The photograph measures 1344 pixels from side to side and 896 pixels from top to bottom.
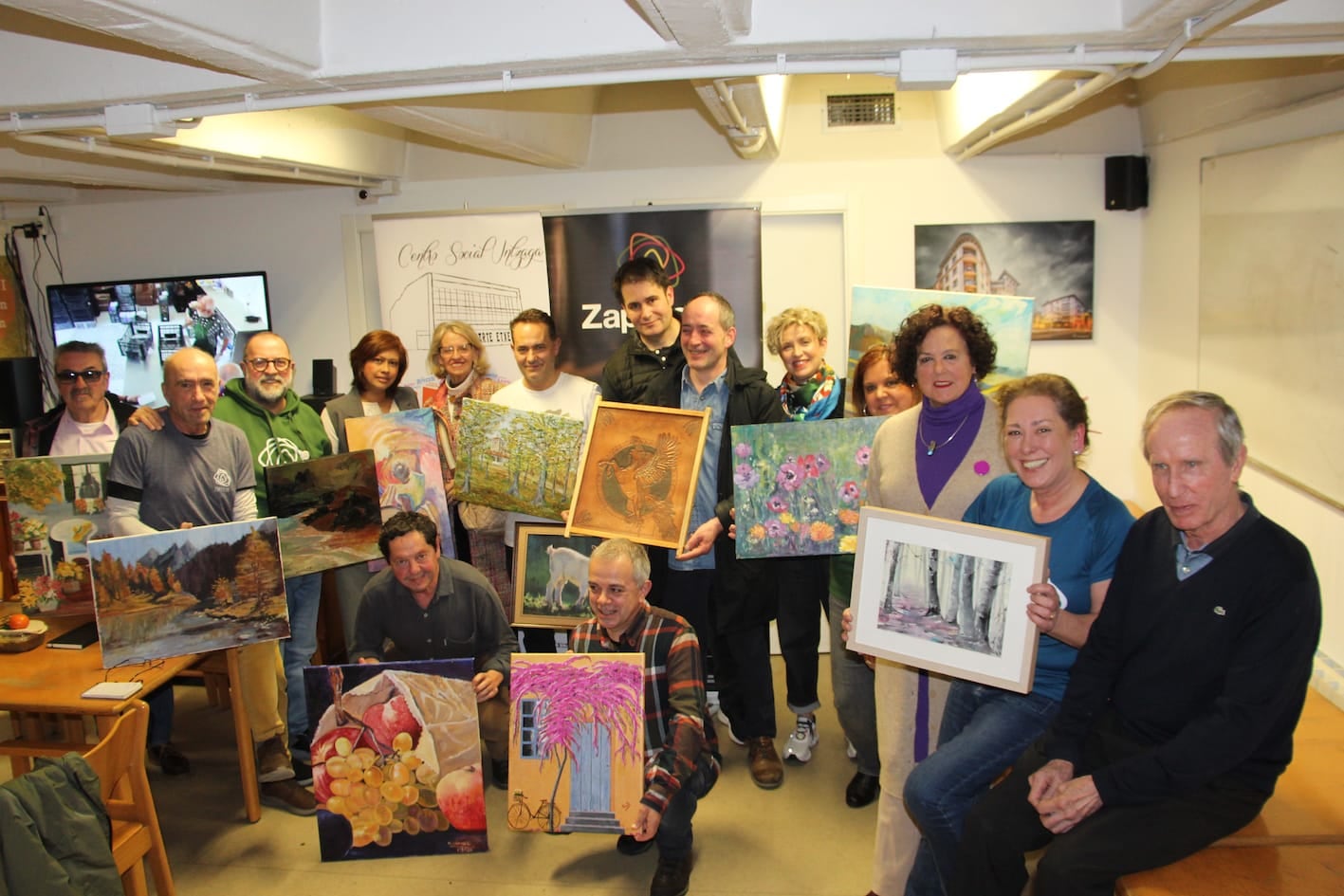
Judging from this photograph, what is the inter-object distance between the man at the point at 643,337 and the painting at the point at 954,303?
77 centimetres

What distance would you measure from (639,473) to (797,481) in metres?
0.57

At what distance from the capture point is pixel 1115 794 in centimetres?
224

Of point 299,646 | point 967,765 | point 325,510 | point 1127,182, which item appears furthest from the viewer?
point 1127,182

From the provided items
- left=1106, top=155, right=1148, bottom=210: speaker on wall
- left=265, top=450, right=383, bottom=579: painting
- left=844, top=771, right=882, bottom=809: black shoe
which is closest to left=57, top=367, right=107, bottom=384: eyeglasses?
left=265, top=450, right=383, bottom=579: painting

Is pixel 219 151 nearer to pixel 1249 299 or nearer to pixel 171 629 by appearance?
pixel 171 629

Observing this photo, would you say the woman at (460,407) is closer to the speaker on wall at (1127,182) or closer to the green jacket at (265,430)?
the green jacket at (265,430)

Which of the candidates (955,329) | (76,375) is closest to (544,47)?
(955,329)

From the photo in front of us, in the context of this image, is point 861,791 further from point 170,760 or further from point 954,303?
point 170,760

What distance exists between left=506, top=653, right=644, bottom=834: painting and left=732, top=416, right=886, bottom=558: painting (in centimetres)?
69

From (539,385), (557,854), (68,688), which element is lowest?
(557,854)

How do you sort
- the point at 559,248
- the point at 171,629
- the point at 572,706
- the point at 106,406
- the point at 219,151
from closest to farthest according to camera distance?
the point at 572,706
the point at 171,629
the point at 219,151
the point at 106,406
the point at 559,248

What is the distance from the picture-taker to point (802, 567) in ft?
12.6

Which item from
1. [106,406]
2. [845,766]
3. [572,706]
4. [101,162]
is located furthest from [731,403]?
[101,162]

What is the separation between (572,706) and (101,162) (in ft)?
11.5
